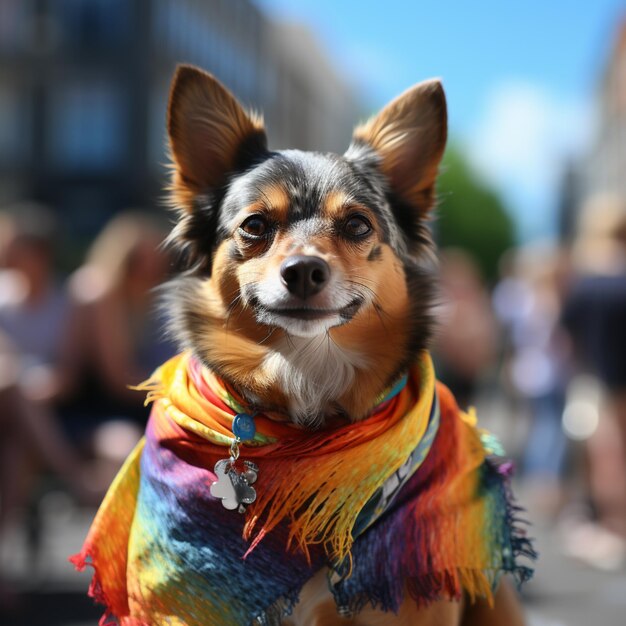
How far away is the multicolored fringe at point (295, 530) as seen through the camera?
2.36 metres

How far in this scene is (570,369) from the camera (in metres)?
6.91

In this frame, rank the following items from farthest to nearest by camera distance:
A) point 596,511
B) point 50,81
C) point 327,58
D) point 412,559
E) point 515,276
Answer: point 327,58 < point 50,81 < point 515,276 < point 596,511 < point 412,559

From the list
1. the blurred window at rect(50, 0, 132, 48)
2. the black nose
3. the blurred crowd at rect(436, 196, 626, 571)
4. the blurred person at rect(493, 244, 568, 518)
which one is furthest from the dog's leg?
the blurred window at rect(50, 0, 132, 48)

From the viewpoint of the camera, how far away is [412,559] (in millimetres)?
2365

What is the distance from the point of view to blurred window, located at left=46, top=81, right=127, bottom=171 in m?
29.6

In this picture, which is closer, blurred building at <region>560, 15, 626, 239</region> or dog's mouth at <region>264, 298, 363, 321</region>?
dog's mouth at <region>264, 298, 363, 321</region>

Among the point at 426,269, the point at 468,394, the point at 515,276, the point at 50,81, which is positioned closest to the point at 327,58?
the point at 50,81

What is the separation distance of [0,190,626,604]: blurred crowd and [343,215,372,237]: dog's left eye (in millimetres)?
1709

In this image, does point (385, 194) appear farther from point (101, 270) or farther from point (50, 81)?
point (50, 81)

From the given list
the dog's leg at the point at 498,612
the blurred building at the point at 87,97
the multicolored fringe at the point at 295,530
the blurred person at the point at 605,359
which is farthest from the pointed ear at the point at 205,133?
the blurred building at the point at 87,97

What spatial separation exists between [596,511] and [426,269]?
13.3 ft

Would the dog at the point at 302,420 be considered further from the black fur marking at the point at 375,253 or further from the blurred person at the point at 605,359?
the blurred person at the point at 605,359

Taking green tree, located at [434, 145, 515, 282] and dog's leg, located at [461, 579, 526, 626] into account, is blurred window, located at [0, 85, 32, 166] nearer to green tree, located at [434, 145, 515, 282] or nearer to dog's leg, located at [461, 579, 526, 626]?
dog's leg, located at [461, 579, 526, 626]

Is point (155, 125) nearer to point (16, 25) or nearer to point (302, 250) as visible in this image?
point (16, 25)
